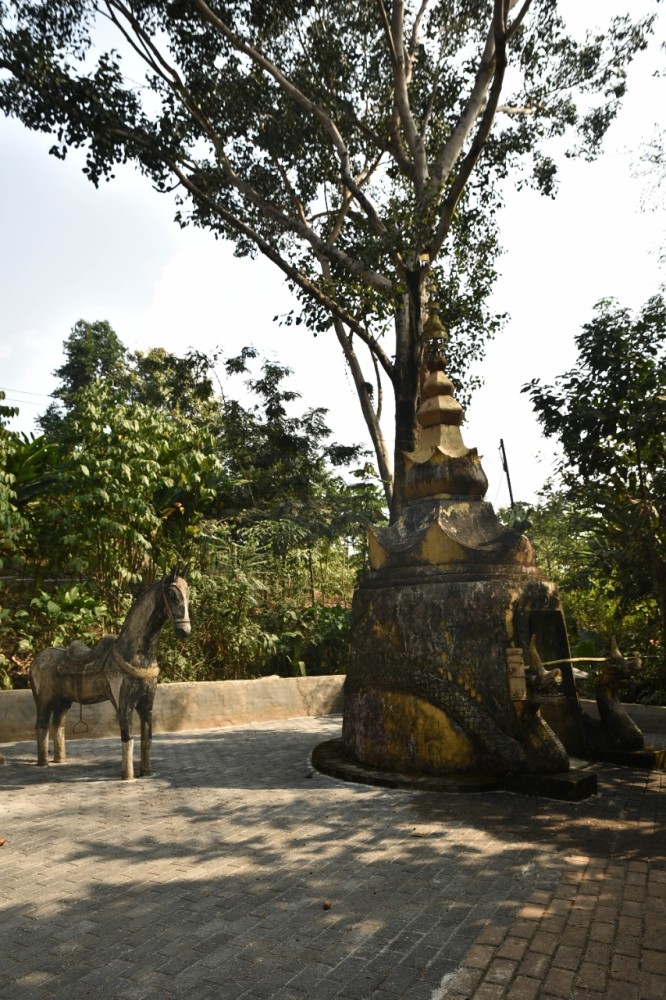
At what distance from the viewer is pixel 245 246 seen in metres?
15.4

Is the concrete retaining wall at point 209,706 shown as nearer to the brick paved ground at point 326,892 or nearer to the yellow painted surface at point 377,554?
the brick paved ground at point 326,892

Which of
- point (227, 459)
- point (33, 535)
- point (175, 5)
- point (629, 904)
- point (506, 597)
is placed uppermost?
point (175, 5)

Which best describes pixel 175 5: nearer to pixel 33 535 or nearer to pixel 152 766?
pixel 33 535

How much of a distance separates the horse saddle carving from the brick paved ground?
1.08m

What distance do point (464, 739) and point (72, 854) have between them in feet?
11.1

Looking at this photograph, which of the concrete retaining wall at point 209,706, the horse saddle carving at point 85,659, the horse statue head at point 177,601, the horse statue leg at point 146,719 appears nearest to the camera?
the horse statue head at point 177,601

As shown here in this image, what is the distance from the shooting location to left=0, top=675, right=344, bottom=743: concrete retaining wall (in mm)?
9195

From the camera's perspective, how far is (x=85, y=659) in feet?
24.2

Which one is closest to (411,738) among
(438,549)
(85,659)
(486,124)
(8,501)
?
(438,549)

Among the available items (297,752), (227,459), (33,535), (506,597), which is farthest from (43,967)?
(227,459)

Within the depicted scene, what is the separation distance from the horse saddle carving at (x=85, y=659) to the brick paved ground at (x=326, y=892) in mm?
1076

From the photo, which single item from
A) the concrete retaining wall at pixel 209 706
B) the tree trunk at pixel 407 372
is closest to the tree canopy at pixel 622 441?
the tree trunk at pixel 407 372

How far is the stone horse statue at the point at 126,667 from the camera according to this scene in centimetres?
700

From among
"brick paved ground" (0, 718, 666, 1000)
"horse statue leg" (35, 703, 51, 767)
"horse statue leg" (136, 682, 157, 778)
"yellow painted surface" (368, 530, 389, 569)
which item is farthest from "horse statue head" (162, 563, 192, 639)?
"yellow painted surface" (368, 530, 389, 569)
